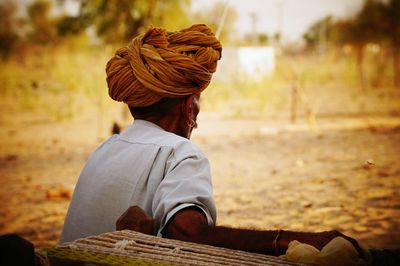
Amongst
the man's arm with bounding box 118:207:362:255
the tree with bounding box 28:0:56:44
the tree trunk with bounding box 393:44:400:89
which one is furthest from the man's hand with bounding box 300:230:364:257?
the tree with bounding box 28:0:56:44

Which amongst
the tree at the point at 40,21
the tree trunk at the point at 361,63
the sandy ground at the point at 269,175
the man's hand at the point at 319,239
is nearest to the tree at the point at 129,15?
the sandy ground at the point at 269,175

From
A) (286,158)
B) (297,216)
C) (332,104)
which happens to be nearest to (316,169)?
(286,158)

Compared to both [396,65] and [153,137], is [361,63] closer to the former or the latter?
[396,65]

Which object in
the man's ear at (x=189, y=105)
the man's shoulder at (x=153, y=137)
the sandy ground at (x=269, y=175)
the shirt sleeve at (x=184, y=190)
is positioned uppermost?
the man's ear at (x=189, y=105)

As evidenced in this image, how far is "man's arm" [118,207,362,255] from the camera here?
60.6 inches

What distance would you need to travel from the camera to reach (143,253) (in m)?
1.41

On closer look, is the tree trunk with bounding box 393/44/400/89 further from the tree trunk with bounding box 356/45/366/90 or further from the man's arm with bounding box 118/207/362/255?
the man's arm with bounding box 118/207/362/255

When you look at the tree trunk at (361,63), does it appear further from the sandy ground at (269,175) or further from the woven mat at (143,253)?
the woven mat at (143,253)

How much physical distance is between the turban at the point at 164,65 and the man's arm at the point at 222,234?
0.42 m

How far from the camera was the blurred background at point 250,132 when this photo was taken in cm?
589

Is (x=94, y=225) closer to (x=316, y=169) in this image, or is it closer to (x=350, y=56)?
(x=316, y=169)

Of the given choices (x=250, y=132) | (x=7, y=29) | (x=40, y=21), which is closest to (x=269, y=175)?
(x=250, y=132)

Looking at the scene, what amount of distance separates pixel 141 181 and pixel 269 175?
623cm

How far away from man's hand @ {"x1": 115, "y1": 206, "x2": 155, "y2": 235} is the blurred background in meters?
2.41
